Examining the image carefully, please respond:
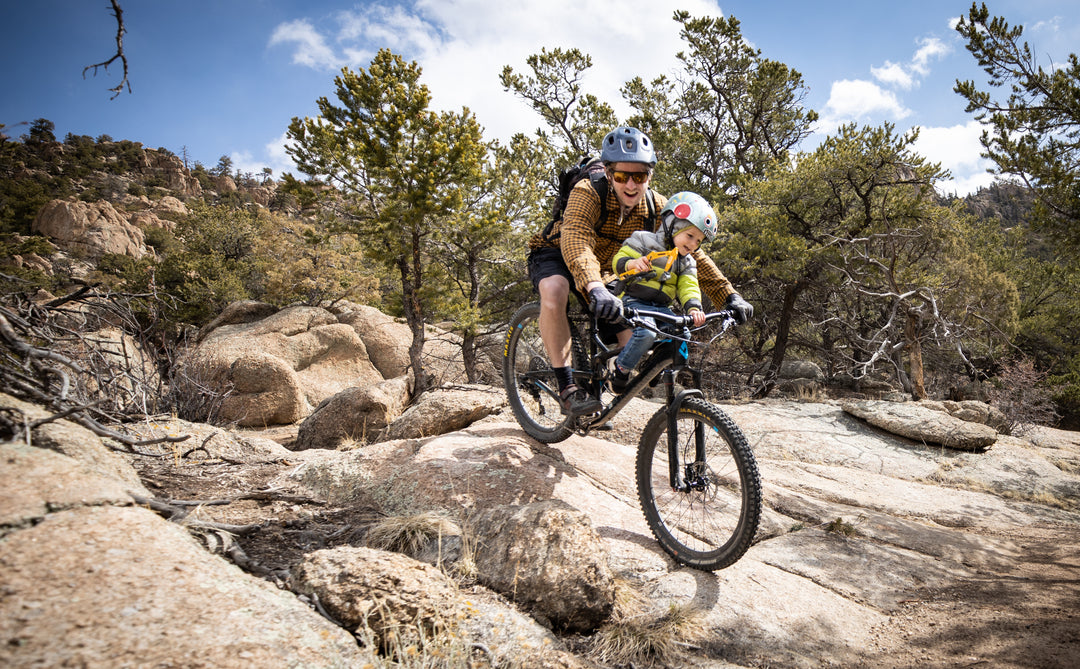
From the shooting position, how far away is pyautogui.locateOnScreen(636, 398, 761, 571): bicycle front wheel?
2.79m

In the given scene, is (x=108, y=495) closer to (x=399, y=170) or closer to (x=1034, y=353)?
(x=399, y=170)

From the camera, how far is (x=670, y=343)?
315cm

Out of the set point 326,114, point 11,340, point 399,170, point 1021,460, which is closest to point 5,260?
point 326,114

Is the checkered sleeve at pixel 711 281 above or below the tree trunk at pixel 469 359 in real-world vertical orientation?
above

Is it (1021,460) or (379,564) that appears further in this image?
(1021,460)

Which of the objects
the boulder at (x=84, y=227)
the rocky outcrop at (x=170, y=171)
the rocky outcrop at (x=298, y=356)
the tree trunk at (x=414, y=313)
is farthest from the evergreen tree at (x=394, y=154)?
the rocky outcrop at (x=170, y=171)

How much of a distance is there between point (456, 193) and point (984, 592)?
977cm

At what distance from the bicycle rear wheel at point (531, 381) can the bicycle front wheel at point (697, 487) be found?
3.16 feet

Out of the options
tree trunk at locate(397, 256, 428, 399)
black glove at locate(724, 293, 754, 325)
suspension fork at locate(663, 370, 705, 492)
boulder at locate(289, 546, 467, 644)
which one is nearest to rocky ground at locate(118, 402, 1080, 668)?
boulder at locate(289, 546, 467, 644)

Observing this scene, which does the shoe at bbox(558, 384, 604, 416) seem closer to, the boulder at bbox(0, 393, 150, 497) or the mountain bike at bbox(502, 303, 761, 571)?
the mountain bike at bbox(502, 303, 761, 571)

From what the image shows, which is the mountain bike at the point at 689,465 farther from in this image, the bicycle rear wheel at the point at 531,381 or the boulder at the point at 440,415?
the boulder at the point at 440,415

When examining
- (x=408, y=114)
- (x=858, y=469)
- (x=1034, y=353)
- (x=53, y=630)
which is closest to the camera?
(x=53, y=630)

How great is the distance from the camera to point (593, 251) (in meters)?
3.60

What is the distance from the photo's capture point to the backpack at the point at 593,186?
350 centimetres
